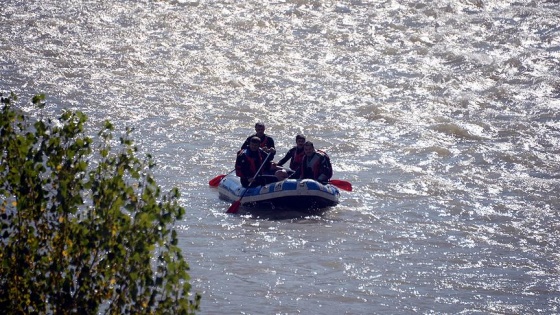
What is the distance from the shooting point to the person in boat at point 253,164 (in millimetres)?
13125

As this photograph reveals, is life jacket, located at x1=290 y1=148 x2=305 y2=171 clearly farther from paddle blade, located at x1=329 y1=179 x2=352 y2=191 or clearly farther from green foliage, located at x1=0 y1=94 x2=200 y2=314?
green foliage, located at x1=0 y1=94 x2=200 y2=314

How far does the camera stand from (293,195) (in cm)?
1270

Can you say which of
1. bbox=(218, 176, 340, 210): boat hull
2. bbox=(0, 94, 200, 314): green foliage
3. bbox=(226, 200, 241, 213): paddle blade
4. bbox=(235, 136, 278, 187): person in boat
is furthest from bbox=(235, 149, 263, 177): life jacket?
bbox=(0, 94, 200, 314): green foliage

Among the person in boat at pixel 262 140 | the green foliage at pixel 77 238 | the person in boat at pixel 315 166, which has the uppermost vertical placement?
the person in boat at pixel 262 140

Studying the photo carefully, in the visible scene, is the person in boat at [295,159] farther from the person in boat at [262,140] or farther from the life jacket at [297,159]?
the person in boat at [262,140]

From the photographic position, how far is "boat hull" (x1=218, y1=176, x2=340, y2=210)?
41.7 feet

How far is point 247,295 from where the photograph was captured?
9.68 meters

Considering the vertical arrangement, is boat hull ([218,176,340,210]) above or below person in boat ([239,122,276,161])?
below

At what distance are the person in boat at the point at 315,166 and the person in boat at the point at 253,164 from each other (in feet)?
1.52

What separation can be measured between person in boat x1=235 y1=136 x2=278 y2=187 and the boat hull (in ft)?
0.49

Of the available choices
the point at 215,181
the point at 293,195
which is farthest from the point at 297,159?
the point at 215,181

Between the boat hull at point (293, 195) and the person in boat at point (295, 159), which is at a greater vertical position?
the person in boat at point (295, 159)

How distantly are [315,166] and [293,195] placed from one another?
55 cm

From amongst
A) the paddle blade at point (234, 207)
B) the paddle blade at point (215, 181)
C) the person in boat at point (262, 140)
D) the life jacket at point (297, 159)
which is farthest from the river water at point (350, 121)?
the person in boat at point (262, 140)
